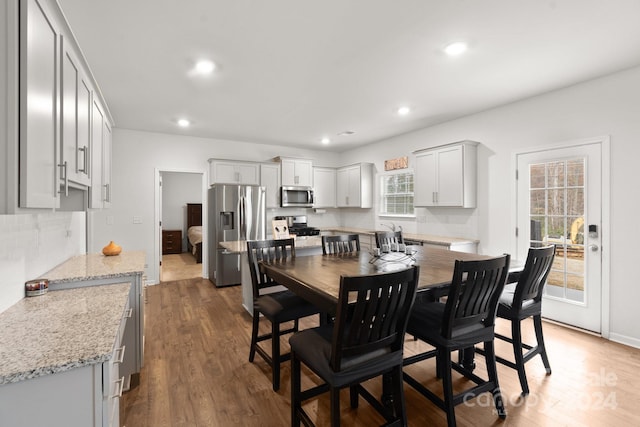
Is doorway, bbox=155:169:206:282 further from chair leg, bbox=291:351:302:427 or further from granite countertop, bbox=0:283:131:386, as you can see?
chair leg, bbox=291:351:302:427

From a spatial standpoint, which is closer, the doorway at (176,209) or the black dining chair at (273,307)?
the black dining chair at (273,307)

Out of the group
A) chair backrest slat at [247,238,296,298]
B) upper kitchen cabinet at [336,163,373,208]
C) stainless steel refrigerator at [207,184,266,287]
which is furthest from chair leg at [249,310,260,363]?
upper kitchen cabinet at [336,163,373,208]

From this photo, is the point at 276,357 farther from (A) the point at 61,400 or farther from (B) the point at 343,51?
(B) the point at 343,51

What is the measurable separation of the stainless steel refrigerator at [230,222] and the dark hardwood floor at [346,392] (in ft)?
5.90

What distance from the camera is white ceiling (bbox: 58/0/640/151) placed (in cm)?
201

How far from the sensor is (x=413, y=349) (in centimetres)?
278

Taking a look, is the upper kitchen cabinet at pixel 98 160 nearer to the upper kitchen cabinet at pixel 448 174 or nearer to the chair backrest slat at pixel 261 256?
the chair backrest slat at pixel 261 256

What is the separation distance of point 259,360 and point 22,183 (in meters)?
2.18

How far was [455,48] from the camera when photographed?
2463mm

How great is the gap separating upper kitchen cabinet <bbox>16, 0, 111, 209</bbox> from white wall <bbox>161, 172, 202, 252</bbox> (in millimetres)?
7450

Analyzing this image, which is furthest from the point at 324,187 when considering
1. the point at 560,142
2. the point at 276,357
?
the point at 276,357

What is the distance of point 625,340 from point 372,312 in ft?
10.1

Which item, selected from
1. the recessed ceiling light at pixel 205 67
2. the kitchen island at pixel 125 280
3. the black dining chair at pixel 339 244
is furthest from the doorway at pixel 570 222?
the kitchen island at pixel 125 280

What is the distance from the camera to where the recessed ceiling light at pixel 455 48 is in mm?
2410
